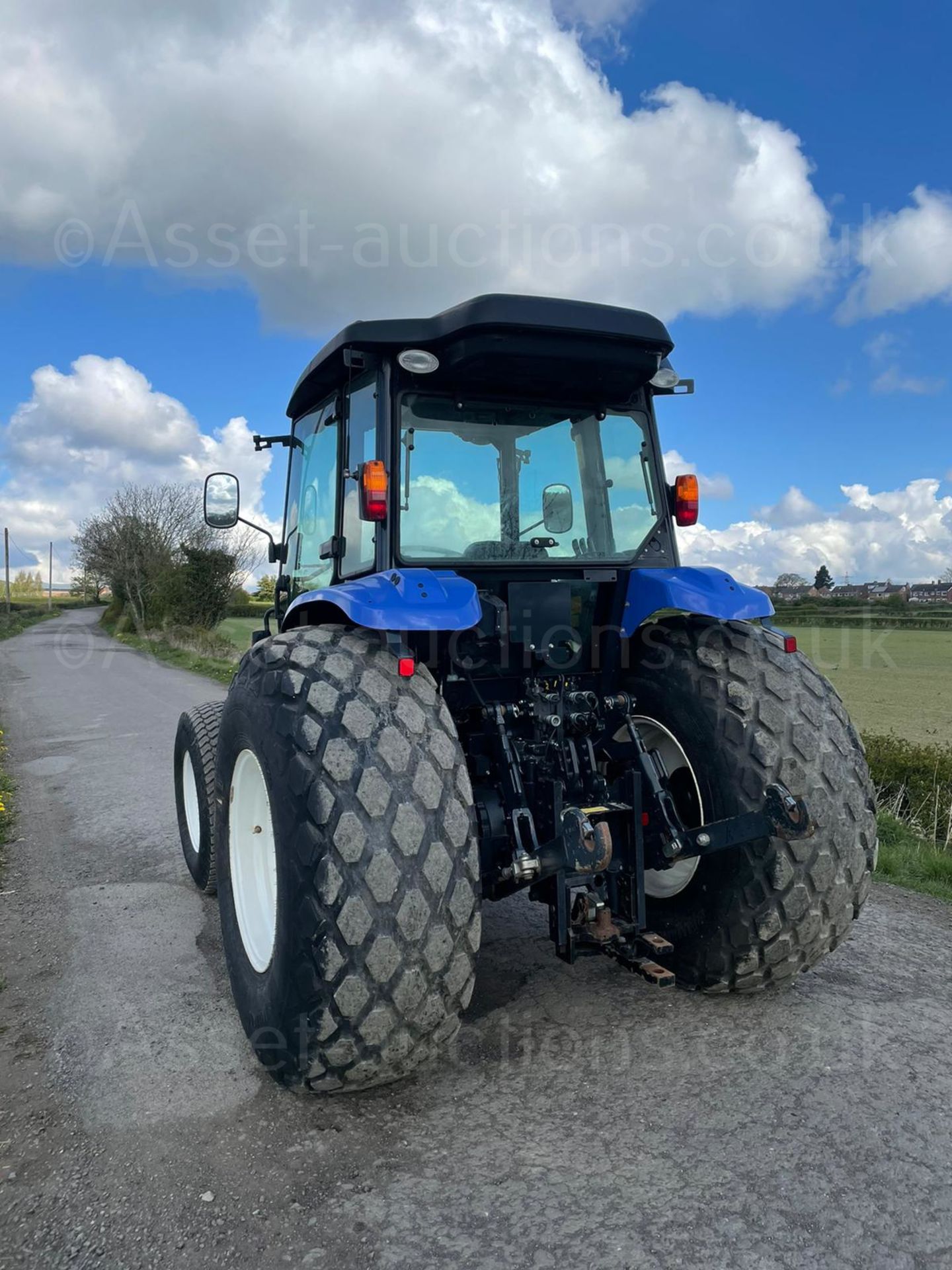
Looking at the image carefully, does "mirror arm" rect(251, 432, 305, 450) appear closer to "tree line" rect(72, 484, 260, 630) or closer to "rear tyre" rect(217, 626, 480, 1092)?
"rear tyre" rect(217, 626, 480, 1092)

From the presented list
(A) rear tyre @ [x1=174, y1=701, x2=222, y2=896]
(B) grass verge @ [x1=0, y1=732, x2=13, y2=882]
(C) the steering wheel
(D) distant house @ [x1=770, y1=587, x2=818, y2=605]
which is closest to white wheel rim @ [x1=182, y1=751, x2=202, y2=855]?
(A) rear tyre @ [x1=174, y1=701, x2=222, y2=896]

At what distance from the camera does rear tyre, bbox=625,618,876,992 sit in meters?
3.02

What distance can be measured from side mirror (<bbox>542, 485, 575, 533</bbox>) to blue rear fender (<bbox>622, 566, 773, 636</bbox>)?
0.35m

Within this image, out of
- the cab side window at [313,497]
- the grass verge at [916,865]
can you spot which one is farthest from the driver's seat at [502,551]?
the grass verge at [916,865]

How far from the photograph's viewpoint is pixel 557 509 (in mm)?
3648

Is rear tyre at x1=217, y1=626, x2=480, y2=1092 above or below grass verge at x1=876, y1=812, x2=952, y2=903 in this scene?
above

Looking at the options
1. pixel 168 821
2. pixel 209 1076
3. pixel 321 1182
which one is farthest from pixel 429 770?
pixel 168 821

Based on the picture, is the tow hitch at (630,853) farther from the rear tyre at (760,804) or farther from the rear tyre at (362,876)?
the rear tyre at (362,876)

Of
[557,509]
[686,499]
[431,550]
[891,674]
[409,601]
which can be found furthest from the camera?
[891,674]

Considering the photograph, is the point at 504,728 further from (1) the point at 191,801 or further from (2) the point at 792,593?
(2) the point at 792,593

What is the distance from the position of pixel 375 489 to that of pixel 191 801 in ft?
9.22

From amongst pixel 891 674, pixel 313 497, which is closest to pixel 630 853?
pixel 313 497

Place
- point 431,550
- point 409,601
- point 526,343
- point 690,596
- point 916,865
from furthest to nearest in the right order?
point 916,865 < point 431,550 < point 690,596 < point 526,343 < point 409,601

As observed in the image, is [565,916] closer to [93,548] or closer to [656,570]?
[656,570]
